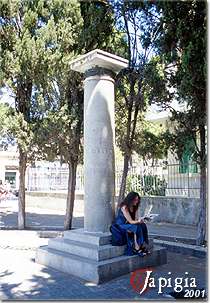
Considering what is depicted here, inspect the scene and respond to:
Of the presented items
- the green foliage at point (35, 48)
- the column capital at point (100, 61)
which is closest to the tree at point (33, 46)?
the green foliage at point (35, 48)

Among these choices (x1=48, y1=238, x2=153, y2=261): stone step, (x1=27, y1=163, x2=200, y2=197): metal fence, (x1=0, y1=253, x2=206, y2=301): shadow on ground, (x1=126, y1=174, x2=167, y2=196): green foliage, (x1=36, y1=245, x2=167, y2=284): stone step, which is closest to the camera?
(x1=0, y1=253, x2=206, y2=301): shadow on ground

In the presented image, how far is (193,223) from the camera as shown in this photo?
1248 centimetres

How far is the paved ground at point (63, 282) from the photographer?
18.8 feet

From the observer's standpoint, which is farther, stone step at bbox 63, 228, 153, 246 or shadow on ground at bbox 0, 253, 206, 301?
stone step at bbox 63, 228, 153, 246

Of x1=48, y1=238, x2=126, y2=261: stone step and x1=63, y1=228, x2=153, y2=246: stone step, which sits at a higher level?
x1=63, y1=228, x2=153, y2=246: stone step

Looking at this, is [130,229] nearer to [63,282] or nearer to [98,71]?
[63,282]

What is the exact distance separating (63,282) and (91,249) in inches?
27.5

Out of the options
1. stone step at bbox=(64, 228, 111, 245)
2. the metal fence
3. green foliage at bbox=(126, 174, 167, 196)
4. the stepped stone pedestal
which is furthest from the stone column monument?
green foliage at bbox=(126, 174, 167, 196)

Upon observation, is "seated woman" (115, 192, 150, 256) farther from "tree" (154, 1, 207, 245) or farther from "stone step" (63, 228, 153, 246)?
"tree" (154, 1, 207, 245)

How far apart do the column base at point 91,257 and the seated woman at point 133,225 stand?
0.52 ft

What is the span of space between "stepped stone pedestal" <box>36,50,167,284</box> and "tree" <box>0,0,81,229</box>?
3541 mm

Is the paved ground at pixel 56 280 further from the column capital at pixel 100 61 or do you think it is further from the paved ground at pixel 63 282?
the column capital at pixel 100 61

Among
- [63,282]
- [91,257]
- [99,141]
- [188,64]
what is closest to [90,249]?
[91,257]

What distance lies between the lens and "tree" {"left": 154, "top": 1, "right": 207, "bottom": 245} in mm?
7781
